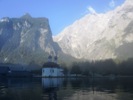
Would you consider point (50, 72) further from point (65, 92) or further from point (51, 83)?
point (65, 92)

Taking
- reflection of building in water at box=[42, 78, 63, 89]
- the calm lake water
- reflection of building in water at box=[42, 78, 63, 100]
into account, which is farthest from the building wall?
the calm lake water

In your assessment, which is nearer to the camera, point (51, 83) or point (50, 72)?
point (51, 83)

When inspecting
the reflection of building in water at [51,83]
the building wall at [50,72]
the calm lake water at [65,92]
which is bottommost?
the calm lake water at [65,92]

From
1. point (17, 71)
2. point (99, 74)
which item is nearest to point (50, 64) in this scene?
point (17, 71)

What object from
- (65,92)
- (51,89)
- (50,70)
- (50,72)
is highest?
(50,70)

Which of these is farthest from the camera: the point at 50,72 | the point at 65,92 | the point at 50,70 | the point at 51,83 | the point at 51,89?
the point at 50,72

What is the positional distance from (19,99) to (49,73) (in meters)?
124

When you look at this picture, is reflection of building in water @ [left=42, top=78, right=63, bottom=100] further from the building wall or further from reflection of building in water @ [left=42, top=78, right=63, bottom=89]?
the building wall

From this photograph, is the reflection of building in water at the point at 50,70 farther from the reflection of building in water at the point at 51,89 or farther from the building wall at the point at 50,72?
the reflection of building in water at the point at 51,89

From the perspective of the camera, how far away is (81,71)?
193 metres

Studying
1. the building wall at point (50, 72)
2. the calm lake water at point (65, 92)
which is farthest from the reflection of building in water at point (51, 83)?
the building wall at point (50, 72)

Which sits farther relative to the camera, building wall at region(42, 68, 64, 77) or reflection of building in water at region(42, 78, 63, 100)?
building wall at region(42, 68, 64, 77)

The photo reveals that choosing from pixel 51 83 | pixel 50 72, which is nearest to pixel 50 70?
pixel 50 72

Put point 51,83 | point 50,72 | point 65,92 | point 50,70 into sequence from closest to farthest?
point 65,92
point 51,83
point 50,70
point 50,72
